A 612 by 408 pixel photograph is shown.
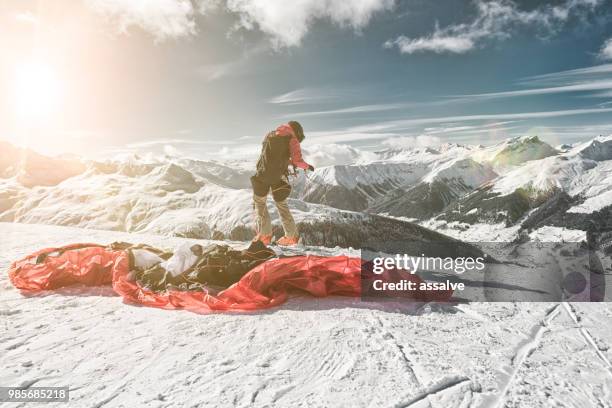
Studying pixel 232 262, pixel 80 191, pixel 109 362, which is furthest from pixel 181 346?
pixel 80 191

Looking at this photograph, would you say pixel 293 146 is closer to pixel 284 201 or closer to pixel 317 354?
pixel 284 201

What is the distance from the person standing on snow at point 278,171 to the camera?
10242mm

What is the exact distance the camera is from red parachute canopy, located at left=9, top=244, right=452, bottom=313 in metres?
5.80

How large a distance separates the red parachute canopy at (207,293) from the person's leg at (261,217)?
4279 millimetres

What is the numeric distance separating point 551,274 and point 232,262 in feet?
23.3

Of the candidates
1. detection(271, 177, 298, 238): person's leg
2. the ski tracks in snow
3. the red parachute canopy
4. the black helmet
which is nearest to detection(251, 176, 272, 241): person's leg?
detection(271, 177, 298, 238): person's leg

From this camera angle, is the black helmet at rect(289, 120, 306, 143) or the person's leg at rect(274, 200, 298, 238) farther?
the person's leg at rect(274, 200, 298, 238)

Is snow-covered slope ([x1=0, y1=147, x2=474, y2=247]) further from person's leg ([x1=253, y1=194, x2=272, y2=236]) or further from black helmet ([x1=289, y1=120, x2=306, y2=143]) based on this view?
black helmet ([x1=289, y1=120, x2=306, y2=143])

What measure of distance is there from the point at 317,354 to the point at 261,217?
23.3 ft

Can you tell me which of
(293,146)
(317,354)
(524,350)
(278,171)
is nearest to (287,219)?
(278,171)

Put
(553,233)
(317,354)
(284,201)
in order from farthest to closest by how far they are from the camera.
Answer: (553,233)
(284,201)
(317,354)

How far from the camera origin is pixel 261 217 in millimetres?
11047

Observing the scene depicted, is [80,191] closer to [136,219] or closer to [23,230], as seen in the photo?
[136,219]

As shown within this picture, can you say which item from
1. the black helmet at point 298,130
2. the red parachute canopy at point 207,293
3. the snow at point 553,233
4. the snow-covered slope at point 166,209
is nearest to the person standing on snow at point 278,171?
the black helmet at point 298,130
